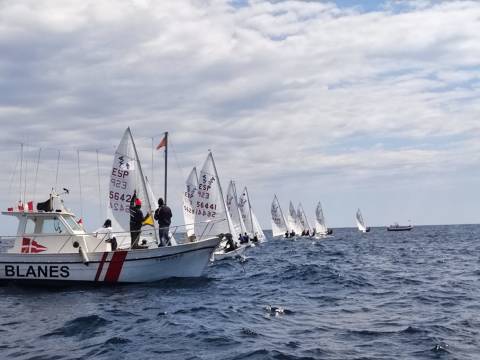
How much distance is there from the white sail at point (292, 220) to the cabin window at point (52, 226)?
81959 millimetres

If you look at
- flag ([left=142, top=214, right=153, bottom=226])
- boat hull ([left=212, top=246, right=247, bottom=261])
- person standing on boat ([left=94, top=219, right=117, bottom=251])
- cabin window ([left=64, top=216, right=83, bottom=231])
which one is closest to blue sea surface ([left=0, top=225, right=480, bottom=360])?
person standing on boat ([left=94, top=219, right=117, bottom=251])

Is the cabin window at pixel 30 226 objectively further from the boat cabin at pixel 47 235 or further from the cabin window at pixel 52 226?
the cabin window at pixel 52 226

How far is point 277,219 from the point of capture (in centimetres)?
9544

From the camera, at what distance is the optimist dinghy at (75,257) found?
69.1 ft

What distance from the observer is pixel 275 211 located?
94812mm

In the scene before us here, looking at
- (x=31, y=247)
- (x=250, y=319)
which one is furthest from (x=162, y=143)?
(x=250, y=319)

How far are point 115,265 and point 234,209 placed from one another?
42.6 meters

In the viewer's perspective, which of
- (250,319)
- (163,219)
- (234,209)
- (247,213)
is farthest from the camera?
(247,213)

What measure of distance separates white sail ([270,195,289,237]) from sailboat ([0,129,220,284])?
235ft

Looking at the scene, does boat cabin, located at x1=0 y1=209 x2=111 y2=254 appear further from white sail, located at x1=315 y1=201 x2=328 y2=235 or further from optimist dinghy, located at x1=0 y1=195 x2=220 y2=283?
white sail, located at x1=315 y1=201 x2=328 y2=235

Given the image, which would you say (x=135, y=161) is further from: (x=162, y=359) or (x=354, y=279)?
(x=162, y=359)

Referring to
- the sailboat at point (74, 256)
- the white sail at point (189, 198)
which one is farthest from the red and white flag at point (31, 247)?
the white sail at point (189, 198)

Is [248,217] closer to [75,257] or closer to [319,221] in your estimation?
[319,221]

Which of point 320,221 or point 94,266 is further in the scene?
point 320,221
